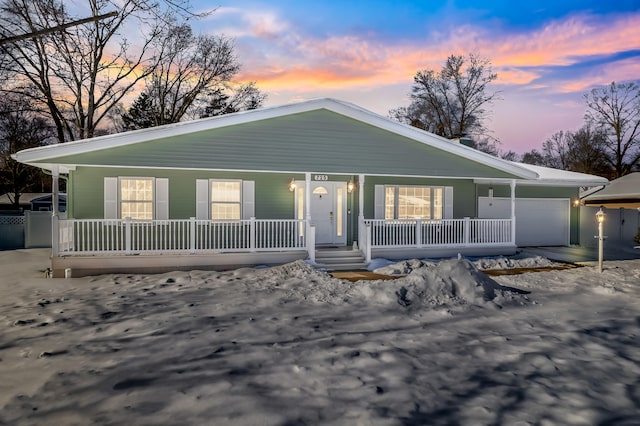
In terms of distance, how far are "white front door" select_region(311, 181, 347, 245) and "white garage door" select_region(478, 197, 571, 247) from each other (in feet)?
22.8

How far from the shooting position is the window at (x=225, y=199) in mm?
12109

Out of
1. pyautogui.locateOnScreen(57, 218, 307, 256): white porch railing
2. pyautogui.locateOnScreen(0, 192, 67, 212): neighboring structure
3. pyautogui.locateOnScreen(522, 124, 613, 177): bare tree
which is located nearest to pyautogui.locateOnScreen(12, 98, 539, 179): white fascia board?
pyautogui.locateOnScreen(57, 218, 307, 256): white porch railing

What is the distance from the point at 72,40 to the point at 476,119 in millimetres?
29596

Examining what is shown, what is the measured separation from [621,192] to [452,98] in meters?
15.7

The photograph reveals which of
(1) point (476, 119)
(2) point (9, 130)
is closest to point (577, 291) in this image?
(1) point (476, 119)

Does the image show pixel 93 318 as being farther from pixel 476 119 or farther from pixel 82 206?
pixel 476 119

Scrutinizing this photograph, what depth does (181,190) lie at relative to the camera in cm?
1191

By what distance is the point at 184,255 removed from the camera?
10586 mm

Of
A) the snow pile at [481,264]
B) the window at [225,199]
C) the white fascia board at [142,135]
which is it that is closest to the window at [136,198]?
the white fascia board at [142,135]

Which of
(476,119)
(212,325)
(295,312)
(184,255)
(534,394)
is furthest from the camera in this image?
(476,119)

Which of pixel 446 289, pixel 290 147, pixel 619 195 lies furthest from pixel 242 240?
pixel 619 195

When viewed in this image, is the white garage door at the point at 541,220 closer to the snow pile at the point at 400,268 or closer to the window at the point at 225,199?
the snow pile at the point at 400,268

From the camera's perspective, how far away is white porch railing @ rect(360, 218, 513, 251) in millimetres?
12680

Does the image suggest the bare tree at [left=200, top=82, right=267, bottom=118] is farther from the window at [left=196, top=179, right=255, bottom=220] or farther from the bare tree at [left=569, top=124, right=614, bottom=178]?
the bare tree at [left=569, top=124, right=614, bottom=178]
